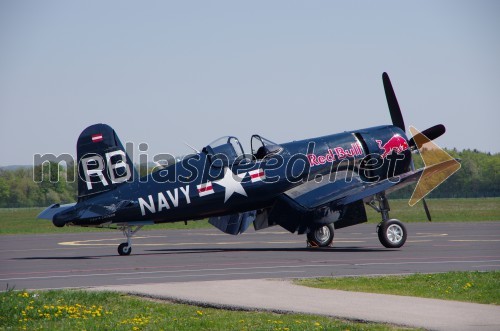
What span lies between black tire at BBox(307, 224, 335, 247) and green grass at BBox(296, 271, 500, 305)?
1029cm

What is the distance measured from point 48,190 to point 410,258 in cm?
9781

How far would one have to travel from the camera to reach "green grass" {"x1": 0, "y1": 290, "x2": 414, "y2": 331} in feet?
38.2

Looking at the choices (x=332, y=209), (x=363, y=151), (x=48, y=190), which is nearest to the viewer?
(x=332, y=209)

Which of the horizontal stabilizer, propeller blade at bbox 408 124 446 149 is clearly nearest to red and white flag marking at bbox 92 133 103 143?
the horizontal stabilizer

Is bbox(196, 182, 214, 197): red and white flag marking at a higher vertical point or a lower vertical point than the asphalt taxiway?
higher

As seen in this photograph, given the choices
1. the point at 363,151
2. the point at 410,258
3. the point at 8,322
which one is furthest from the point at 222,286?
the point at 363,151

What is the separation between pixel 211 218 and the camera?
87.8 feet

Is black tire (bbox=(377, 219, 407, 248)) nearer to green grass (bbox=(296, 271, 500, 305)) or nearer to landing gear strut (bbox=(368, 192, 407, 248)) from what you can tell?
landing gear strut (bbox=(368, 192, 407, 248))

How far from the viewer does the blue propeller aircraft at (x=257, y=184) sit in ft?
78.4

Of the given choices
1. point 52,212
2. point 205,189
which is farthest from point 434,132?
point 52,212

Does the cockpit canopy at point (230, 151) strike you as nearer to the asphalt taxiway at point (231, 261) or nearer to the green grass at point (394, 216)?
the asphalt taxiway at point (231, 261)

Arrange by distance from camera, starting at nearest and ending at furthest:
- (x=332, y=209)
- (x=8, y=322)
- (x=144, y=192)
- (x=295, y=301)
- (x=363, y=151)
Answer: (x=8, y=322)
(x=295, y=301)
(x=144, y=192)
(x=332, y=209)
(x=363, y=151)

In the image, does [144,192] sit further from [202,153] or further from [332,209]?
[332,209]

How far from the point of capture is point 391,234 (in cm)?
2558
